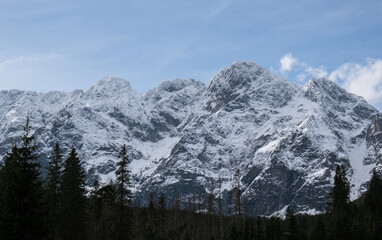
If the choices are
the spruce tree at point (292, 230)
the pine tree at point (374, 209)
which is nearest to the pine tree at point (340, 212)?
the pine tree at point (374, 209)

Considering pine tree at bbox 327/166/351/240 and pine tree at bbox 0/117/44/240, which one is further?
pine tree at bbox 327/166/351/240

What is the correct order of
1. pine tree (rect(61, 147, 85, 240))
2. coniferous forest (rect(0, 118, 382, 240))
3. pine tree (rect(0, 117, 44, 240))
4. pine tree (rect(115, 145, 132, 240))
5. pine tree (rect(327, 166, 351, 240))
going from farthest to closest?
pine tree (rect(327, 166, 351, 240)) < pine tree (rect(61, 147, 85, 240)) < pine tree (rect(115, 145, 132, 240)) < coniferous forest (rect(0, 118, 382, 240)) < pine tree (rect(0, 117, 44, 240))

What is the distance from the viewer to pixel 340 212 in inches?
3105

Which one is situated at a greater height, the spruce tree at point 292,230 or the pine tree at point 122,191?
the pine tree at point 122,191

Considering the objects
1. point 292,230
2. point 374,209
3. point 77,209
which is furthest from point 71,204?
point 374,209

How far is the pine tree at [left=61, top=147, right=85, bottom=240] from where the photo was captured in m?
56.3

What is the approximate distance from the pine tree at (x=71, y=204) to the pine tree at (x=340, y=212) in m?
36.7

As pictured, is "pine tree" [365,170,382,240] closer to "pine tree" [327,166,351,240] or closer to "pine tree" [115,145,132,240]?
"pine tree" [327,166,351,240]

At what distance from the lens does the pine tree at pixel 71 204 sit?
185 ft

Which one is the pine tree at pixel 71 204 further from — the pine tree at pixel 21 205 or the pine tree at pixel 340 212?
the pine tree at pixel 340 212

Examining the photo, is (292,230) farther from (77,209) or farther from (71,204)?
(71,204)

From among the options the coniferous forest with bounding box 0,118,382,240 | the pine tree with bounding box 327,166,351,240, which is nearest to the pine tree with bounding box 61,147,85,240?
the coniferous forest with bounding box 0,118,382,240

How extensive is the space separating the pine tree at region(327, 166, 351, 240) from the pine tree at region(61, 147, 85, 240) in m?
36.7

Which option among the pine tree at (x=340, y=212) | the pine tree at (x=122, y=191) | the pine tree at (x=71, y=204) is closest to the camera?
the pine tree at (x=122, y=191)
